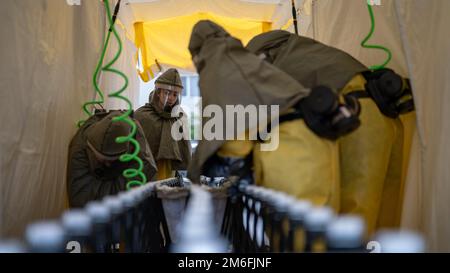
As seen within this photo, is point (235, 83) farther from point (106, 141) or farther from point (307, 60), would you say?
point (106, 141)

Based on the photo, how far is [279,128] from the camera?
2.52ft

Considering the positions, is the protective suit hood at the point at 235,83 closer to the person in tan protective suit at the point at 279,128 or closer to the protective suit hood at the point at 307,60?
the person in tan protective suit at the point at 279,128

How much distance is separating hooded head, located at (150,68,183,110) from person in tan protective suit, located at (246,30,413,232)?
133 cm

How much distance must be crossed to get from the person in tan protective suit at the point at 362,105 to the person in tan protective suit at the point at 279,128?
0.16 meters

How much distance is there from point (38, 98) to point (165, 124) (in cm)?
114

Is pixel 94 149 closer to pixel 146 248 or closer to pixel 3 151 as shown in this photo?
pixel 3 151

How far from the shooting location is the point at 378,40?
1.20 m

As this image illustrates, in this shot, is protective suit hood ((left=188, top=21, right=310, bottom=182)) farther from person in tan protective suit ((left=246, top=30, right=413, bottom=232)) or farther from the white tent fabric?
the white tent fabric

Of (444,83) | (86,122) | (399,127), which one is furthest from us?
(86,122)

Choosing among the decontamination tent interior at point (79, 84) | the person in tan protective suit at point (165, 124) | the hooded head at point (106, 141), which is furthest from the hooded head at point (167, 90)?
the hooded head at point (106, 141)

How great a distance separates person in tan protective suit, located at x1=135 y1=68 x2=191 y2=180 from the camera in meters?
2.18

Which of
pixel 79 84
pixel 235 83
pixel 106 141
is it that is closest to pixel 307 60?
pixel 235 83
